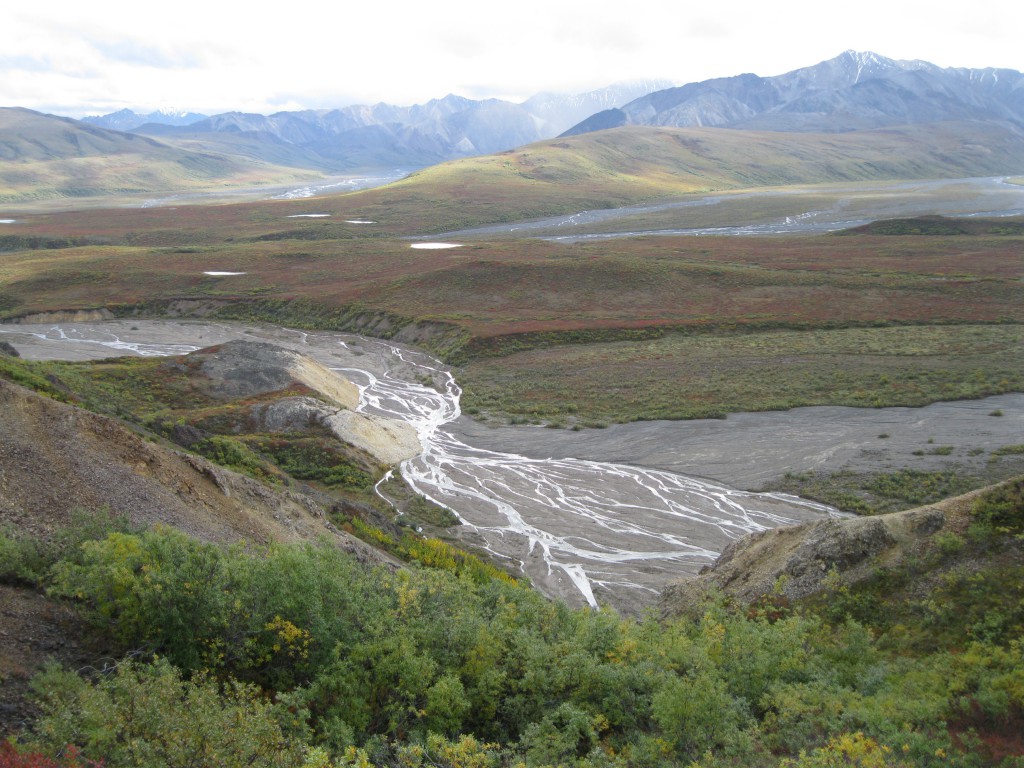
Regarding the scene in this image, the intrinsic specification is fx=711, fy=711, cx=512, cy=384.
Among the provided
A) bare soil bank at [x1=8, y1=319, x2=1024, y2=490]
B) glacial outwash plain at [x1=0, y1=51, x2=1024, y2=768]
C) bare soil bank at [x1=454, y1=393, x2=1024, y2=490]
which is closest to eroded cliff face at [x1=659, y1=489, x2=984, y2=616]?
glacial outwash plain at [x1=0, y1=51, x2=1024, y2=768]

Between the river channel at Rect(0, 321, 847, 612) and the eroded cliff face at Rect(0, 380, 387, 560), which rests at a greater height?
the eroded cliff face at Rect(0, 380, 387, 560)

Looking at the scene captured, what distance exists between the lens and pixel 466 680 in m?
13.5

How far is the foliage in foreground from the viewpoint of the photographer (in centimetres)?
985

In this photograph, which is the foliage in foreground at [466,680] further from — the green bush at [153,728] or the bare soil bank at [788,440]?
the bare soil bank at [788,440]

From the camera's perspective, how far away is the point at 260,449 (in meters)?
37.7

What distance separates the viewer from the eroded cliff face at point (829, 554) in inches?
672

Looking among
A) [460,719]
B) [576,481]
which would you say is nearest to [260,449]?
[576,481]

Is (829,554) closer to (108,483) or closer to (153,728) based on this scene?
(153,728)

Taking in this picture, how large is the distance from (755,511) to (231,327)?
6778cm

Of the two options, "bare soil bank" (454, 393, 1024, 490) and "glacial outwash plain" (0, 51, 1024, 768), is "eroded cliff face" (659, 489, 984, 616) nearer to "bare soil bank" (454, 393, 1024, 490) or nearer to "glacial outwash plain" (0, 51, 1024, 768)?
"glacial outwash plain" (0, 51, 1024, 768)

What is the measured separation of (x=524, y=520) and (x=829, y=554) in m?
17.2

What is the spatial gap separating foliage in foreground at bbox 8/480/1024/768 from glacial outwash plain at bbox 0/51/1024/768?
0.07 m

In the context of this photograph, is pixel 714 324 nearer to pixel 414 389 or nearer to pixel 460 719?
pixel 414 389

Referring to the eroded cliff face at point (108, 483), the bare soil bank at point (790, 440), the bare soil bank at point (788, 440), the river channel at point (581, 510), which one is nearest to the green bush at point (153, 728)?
the eroded cliff face at point (108, 483)
